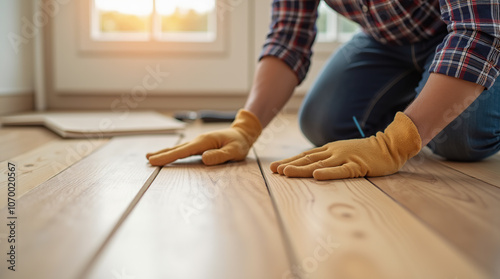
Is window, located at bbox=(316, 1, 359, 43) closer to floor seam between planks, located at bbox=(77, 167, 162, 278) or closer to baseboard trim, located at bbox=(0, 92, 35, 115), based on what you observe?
baseboard trim, located at bbox=(0, 92, 35, 115)

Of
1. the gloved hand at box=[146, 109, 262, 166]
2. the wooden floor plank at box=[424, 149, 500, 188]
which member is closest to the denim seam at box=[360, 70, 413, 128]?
the wooden floor plank at box=[424, 149, 500, 188]

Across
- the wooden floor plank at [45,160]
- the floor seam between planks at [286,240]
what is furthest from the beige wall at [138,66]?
the floor seam between planks at [286,240]

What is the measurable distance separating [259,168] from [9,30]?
1623mm

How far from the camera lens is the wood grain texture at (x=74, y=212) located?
0.51 m

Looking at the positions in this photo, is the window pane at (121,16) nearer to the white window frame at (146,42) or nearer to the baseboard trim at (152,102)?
the white window frame at (146,42)

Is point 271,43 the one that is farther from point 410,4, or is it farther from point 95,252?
point 95,252

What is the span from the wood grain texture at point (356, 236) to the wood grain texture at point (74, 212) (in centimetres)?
→ 22

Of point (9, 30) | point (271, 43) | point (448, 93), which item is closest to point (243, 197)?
point (448, 93)

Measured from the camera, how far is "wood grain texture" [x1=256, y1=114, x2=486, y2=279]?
0.50 meters

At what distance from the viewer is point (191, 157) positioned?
1178 millimetres

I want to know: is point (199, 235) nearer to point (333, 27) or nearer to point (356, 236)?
point (356, 236)

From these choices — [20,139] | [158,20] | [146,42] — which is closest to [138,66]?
[146,42]

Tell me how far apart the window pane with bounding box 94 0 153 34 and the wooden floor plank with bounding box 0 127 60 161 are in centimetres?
97

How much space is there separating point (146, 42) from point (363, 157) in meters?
1.86
